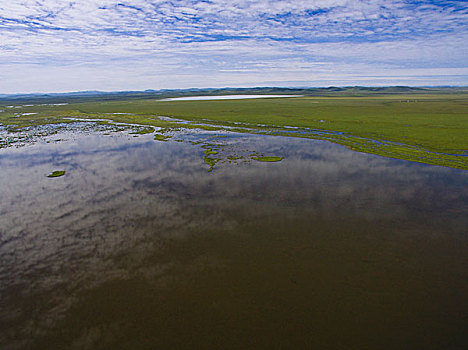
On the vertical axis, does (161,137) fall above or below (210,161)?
above

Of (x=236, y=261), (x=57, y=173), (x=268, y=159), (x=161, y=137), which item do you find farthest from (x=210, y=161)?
(x=161, y=137)

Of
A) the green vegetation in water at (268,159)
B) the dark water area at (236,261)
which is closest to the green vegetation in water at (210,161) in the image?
the dark water area at (236,261)

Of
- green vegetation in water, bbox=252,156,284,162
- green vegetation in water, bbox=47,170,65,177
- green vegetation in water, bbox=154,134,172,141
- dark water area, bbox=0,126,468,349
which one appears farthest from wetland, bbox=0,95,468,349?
green vegetation in water, bbox=154,134,172,141

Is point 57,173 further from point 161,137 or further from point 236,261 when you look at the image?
point 236,261

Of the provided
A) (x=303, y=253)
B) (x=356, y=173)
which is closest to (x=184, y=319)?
(x=303, y=253)

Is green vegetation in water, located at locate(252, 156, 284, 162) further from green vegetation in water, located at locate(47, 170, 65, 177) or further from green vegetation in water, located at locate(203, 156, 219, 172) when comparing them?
green vegetation in water, located at locate(47, 170, 65, 177)

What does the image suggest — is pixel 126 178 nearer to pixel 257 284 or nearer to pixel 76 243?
pixel 76 243

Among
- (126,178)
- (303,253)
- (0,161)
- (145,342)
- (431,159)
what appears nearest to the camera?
(145,342)
